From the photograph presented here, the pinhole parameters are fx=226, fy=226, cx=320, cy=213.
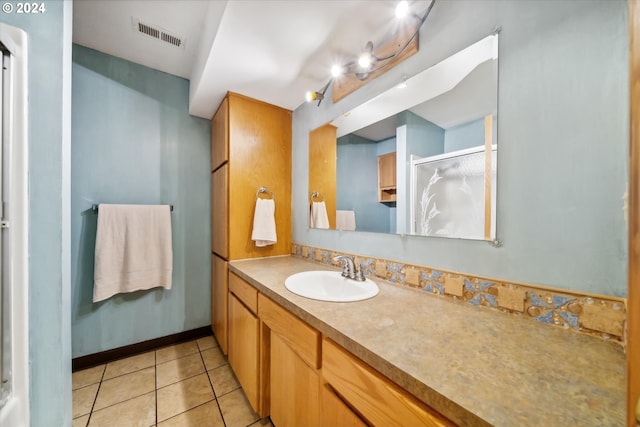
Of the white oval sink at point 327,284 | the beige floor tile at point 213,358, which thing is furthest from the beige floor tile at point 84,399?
the white oval sink at point 327,284

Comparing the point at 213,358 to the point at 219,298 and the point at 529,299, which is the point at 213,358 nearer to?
the point at 219,298

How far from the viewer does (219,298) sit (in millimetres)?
1800

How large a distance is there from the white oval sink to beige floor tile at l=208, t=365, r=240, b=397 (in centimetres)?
90

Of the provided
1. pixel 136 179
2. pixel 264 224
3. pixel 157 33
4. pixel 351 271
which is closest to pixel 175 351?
pixel 264 224

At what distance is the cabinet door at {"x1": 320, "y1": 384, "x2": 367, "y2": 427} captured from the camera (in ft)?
1.97

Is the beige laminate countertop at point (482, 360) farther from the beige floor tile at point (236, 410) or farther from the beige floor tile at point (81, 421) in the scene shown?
the beige floor tile at point (81, 421)

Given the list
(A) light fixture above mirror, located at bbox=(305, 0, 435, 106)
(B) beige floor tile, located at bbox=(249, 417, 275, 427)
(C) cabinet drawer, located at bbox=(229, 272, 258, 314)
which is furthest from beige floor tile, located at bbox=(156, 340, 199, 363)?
(A) light fixture above mirror, located at bbox=(305, 0, 435, 106)

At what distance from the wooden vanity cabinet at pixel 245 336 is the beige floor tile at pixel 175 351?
0.52m

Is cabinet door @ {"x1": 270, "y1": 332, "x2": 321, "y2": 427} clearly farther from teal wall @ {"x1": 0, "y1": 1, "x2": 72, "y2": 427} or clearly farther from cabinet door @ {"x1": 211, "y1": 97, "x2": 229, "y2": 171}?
cabinet door @ {"x1": 211, "y1": 97, "x2": 229, "y2": 171}

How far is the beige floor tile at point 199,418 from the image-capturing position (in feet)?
3.88

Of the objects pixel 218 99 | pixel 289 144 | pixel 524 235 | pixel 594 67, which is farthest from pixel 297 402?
pixel 218 99

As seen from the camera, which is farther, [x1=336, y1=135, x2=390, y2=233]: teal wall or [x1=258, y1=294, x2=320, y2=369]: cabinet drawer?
[x1=336, y1=135, x2=390, y2=233]: teal wall

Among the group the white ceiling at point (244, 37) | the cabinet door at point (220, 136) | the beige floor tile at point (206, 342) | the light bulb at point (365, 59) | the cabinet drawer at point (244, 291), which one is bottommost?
the beige floor tile at point (206, 342)

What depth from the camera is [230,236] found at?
5.40ft
